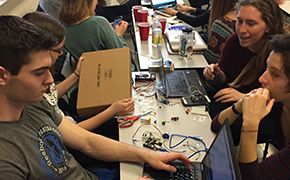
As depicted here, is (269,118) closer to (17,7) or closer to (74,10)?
(74,10)

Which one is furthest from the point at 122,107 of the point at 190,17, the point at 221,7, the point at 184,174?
the point at 190,17

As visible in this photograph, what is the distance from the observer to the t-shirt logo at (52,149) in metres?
1.30

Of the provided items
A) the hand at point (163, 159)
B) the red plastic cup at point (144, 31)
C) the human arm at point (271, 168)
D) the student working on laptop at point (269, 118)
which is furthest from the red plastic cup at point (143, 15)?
the human arm at point (271, 168)

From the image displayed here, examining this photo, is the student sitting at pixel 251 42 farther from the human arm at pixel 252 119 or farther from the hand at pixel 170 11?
the hand at pixel 170 11

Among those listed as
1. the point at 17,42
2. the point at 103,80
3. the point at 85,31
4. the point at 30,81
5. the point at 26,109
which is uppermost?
the point at 17,42

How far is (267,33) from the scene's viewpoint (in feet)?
7.22

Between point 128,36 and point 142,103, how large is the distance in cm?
286

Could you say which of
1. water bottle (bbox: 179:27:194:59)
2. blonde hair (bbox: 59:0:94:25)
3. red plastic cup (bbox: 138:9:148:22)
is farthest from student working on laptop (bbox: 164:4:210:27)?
blonde hair (bbox: 59:0:94:25)

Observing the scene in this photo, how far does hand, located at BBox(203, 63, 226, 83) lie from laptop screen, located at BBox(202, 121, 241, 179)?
1.01 metres

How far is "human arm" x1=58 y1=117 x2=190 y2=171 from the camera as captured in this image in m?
1.53

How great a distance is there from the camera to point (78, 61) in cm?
241

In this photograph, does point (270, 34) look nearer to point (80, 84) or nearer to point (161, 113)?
point (161, 113)

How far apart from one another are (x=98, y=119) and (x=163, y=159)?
0.54m

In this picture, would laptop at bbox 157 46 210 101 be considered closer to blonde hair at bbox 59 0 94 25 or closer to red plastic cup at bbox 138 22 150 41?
red plastic cup at bbox 138 22 150 41
